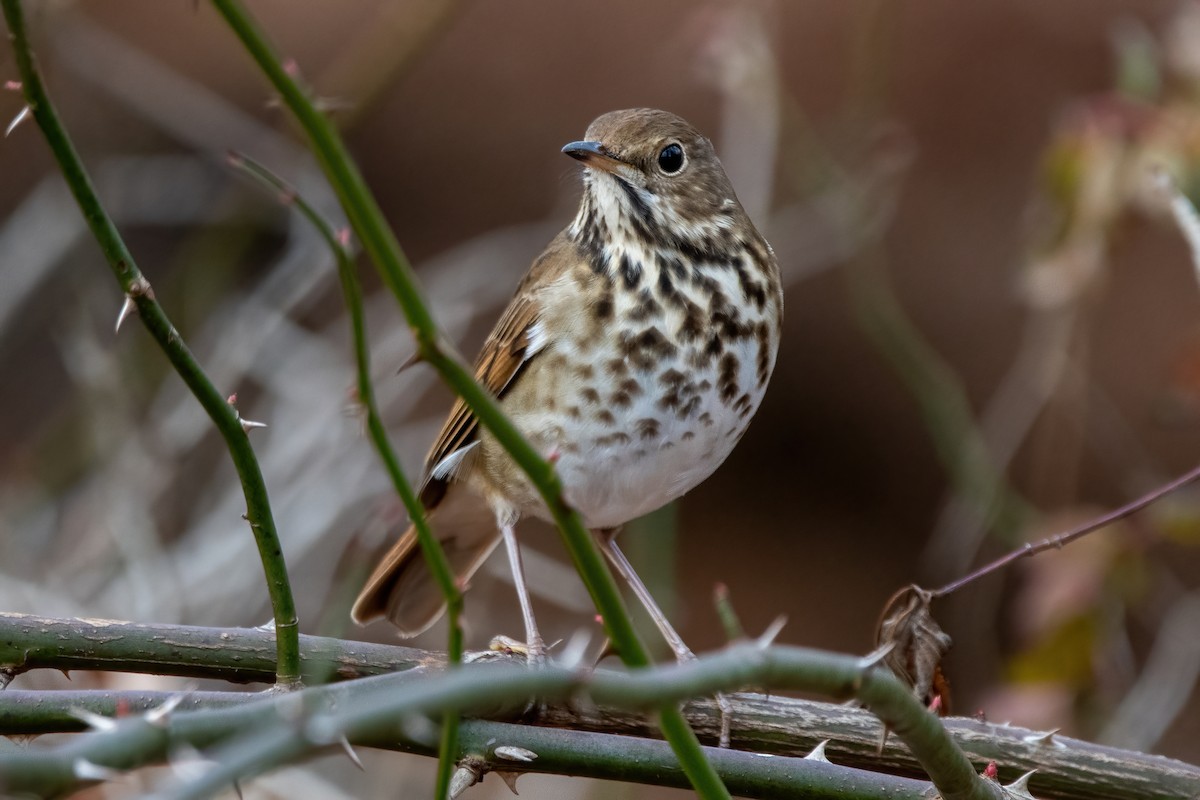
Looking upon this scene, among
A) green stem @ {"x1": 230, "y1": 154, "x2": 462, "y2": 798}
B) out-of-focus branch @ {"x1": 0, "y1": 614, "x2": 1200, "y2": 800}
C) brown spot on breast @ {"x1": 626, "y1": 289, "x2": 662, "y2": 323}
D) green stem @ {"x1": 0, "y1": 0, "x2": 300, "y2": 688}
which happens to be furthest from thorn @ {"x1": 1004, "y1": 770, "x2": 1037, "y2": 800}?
brown spot on breast @ {"x1": 626, "y1": 289, "x2": 662, "y2": 323}

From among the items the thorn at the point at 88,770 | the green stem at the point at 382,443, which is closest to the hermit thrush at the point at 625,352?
the green stem at the point at 382,443

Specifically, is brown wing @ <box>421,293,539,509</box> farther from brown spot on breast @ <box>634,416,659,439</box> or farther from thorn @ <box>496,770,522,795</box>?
thorn @ <box>496,770,522,795</box>

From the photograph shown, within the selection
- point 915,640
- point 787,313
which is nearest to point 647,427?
point 915,640

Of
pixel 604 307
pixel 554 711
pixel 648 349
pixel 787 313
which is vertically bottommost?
pixel 554 711

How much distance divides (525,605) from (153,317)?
1301 mm

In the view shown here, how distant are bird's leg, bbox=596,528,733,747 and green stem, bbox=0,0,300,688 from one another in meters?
0.73

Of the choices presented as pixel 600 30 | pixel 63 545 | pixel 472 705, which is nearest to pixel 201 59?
pixel 600 30

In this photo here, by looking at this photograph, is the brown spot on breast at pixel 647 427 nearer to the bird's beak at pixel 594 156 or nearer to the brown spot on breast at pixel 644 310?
the brown spot on breast at pixel 644 310

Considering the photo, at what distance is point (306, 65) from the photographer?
17.5 feet

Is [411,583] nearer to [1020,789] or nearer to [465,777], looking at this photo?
[465,777]

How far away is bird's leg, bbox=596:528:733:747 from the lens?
2086 millimetres

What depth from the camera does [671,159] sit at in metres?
2.72

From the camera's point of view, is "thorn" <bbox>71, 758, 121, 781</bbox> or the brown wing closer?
"thorn" <bbox>71, 758, 121, 781</bbox>

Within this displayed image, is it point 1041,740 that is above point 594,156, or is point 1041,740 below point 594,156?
below
